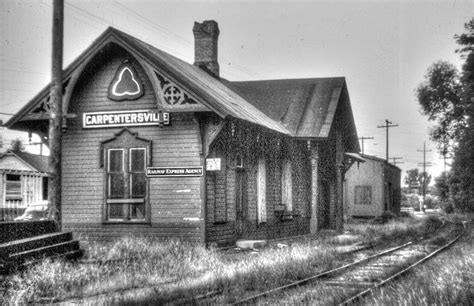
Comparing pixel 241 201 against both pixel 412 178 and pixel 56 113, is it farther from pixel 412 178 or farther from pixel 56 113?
pixel 412 178

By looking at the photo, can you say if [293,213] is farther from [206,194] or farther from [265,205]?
[206,194]

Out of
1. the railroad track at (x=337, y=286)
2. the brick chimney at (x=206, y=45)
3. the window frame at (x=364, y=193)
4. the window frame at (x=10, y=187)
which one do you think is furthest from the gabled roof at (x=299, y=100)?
the window frame at (x=10, y=187)

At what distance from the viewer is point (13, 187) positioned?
4141 cm

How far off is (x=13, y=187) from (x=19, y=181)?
713mm

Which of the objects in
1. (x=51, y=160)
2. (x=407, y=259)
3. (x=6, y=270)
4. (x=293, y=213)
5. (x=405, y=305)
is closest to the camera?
(x=405, y=305)

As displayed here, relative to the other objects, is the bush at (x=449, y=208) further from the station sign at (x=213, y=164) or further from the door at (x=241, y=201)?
the station sign at (x=213, y=164)

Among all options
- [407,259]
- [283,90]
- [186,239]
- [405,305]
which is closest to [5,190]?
[283,90]

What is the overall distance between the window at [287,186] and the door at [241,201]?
331 centimetres

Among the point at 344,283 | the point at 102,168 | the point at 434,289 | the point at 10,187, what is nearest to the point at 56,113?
the point at 102,168

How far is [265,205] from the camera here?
2081 centimetres

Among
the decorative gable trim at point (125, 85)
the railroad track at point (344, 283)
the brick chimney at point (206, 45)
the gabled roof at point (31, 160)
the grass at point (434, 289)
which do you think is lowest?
the railroad track at point (344, 283)

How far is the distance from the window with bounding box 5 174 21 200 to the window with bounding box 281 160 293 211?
2327 cm

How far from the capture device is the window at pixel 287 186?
22781 mm

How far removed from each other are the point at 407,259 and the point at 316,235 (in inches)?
313
